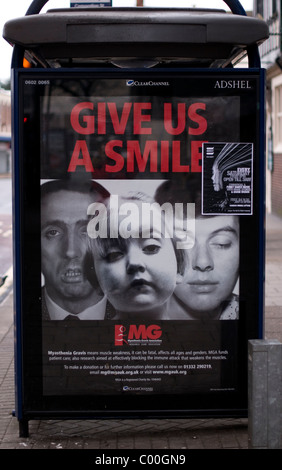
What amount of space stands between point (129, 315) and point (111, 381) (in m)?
0.47

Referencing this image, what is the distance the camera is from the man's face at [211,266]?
5145mm

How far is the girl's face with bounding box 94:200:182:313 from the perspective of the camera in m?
5.14

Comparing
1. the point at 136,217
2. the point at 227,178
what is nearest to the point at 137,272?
Result: the point at 136,217

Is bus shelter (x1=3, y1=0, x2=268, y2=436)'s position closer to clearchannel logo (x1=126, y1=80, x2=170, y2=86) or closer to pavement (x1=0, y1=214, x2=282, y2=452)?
clearchannel logo (x1=126, y1=80, x2=170, y2=86)

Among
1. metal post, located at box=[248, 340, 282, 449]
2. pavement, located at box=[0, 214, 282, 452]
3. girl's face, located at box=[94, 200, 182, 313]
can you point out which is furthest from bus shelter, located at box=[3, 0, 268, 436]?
metal post, located at box=[248, 340, 282, 449]

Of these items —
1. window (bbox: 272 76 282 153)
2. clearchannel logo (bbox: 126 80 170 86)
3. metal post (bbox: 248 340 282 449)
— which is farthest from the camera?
window (bbox: 272 76 282 153)

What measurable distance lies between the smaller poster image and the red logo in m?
0.85

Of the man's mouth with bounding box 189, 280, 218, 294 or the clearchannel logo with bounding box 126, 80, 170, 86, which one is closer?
the clearchannel logo with bounding box 126, 80, 170, 86

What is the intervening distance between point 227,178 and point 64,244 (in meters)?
1.16

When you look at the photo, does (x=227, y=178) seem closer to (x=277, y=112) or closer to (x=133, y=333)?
(x=133, y=333)

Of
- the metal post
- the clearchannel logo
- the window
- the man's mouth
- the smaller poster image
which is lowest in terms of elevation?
the metal post

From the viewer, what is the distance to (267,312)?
9.52 metres

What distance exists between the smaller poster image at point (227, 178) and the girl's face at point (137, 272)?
1.34 ft

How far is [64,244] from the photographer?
514cm
